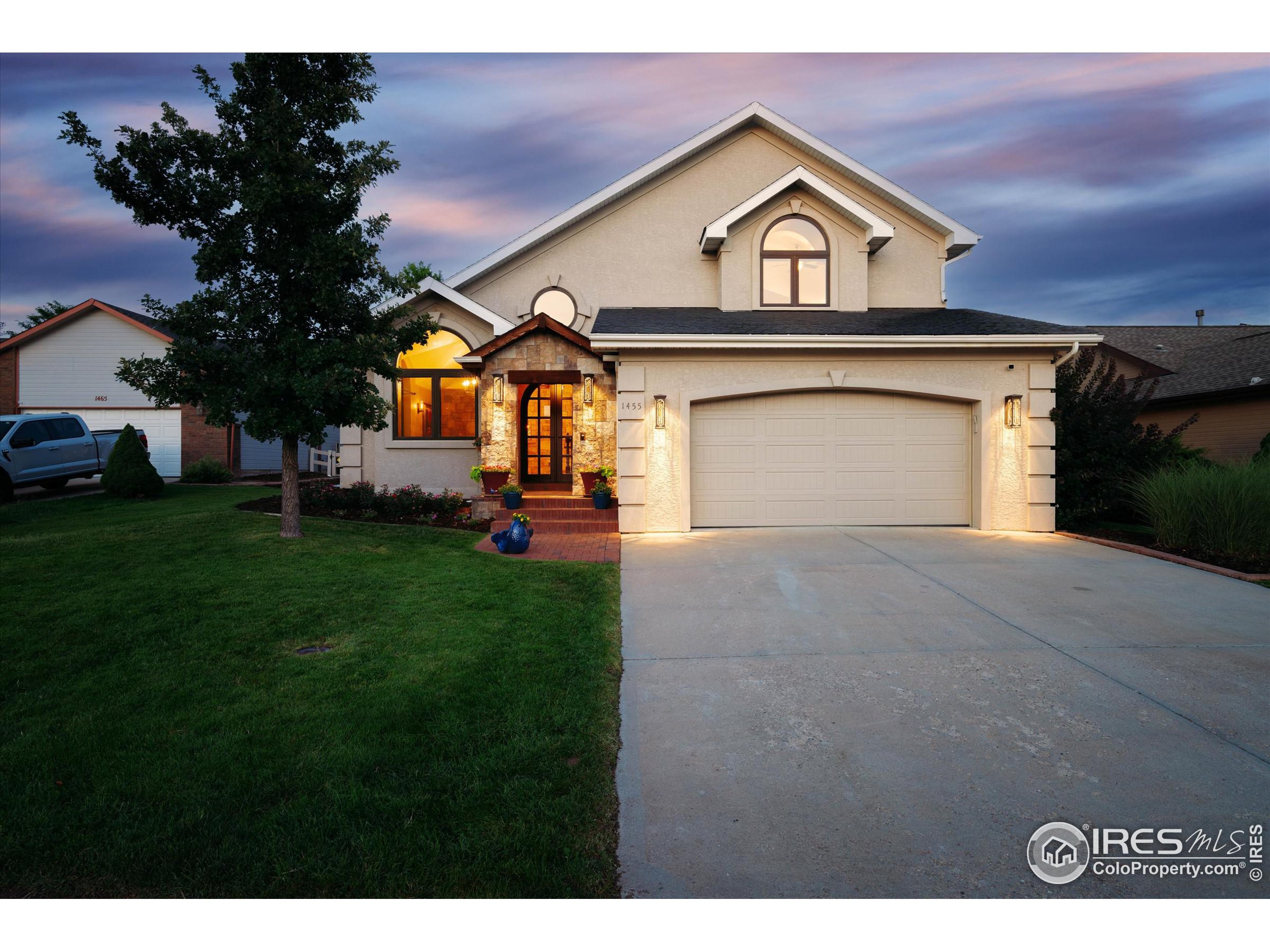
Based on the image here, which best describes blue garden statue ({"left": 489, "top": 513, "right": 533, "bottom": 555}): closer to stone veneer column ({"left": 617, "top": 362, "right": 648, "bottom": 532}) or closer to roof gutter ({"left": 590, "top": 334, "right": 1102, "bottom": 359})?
stone veneer column ({"left": 617, "top": 362, "right": 648, "bottom": 532})

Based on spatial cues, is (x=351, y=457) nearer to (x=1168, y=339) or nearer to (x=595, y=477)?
(x=595, y=477)

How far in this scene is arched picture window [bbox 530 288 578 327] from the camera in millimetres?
13219

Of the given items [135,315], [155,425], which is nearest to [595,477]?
[155,425]

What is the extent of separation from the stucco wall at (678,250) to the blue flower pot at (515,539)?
6335 mm

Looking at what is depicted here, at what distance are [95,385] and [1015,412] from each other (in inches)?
1024

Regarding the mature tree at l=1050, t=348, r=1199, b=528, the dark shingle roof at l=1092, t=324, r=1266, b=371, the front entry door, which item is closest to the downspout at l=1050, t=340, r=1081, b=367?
the mature tree at l=1050, t=348, r=1199, b=528

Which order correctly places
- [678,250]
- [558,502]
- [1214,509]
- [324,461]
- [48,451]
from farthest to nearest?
[324,461] → [48,451] → [678,250] → [558,502] → [1214,509]

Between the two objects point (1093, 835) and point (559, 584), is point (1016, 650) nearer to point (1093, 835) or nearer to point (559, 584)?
point (1093, 835)

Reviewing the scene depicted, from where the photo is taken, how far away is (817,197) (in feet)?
39.5

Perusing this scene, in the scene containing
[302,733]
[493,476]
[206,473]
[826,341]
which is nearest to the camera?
[302,733]

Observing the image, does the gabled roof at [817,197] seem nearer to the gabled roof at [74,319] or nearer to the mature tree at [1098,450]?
the mature tree at [1098,450]

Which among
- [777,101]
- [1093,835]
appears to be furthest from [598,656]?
[777,101]

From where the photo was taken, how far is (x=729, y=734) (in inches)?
138

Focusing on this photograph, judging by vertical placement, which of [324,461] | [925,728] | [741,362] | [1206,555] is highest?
[741,362]
